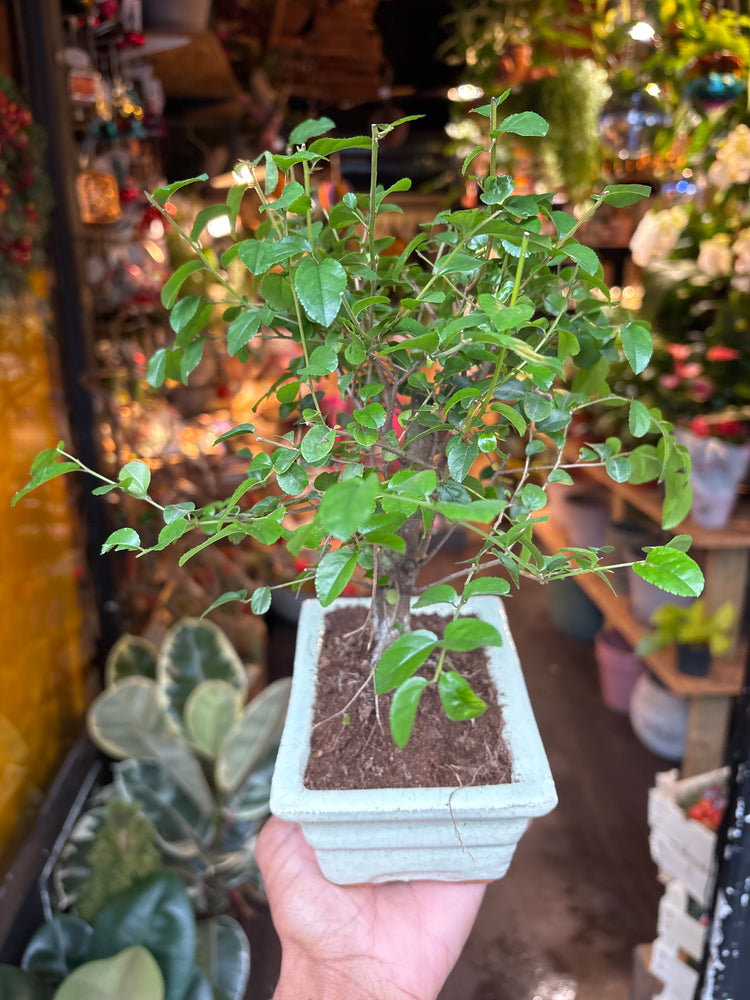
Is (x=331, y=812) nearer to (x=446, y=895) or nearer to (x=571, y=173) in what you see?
(x=446, y=895)

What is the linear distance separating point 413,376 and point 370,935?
0.58 metres

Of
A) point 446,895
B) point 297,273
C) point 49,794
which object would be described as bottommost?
point 49,794

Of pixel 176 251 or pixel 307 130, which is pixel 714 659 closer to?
pixel 307 130

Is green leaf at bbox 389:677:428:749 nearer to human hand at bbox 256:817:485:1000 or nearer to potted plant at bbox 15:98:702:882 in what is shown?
potted plant at bbox 15:98:702:882

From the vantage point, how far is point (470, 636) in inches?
19.4

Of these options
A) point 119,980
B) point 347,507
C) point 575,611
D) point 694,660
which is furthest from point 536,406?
point 575,611

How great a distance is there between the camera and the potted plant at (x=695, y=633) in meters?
1.90

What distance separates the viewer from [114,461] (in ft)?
6.82

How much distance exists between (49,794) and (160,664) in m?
0.39

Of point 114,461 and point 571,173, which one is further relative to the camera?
point 571,173

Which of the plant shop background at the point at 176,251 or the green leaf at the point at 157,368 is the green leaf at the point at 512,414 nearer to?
the green leaf at the point at 157,368

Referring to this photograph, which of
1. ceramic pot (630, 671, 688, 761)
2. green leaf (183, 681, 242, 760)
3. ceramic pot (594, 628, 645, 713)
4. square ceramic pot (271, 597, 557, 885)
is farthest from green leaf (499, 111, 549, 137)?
ceramic pot (594, 628, 645, 713)

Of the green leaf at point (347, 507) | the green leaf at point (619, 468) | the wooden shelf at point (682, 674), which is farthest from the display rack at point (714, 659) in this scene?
the green leaf at point (347, 507)

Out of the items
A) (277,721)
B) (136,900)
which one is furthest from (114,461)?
(136,900)
